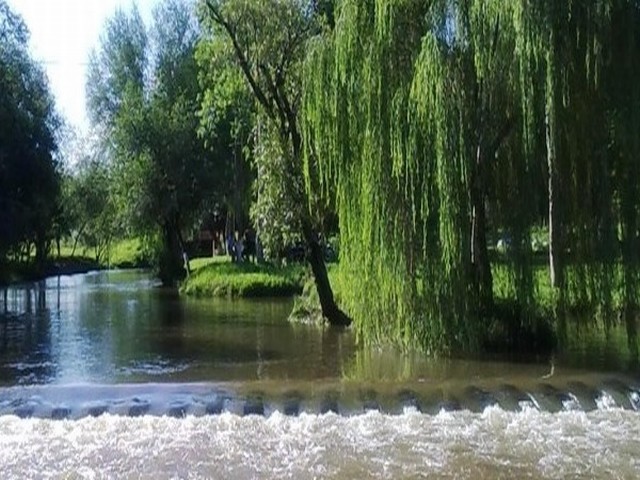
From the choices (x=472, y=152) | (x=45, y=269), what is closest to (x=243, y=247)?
(x=45, y=269)

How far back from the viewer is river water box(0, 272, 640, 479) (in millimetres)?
9031

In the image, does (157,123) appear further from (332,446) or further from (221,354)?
(332,446)

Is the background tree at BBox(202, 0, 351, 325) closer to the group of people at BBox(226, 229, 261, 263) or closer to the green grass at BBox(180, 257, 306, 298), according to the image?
the green grass at BBox(180, 257, 306, 298)

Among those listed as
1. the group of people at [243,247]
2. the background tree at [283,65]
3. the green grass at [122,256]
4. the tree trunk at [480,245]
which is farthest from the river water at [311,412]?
the green grass at [122,256]

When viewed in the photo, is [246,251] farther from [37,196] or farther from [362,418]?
[362,418]

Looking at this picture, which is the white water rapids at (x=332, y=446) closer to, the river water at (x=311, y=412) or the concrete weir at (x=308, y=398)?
the river water at (x=311, y=412)

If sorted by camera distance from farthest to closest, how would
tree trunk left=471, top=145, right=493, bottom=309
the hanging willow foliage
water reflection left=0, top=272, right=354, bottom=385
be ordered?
tree trunk left=471, top=145, right=493, bottom=309 < water reflection left=0, top=272, right=354, bottom=385 < the hanging willow foliage

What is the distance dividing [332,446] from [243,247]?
35011 millimetres

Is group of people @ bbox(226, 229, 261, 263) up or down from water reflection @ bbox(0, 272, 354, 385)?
up

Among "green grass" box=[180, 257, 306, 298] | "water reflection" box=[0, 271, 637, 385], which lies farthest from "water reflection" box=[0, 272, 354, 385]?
"green grass" box=[180, 257, 306, 298]

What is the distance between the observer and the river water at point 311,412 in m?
9.03

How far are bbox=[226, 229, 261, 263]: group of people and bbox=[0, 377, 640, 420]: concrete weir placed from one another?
80.2ft

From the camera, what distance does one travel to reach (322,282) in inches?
813

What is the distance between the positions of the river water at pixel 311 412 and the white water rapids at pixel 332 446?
24 millimetres
